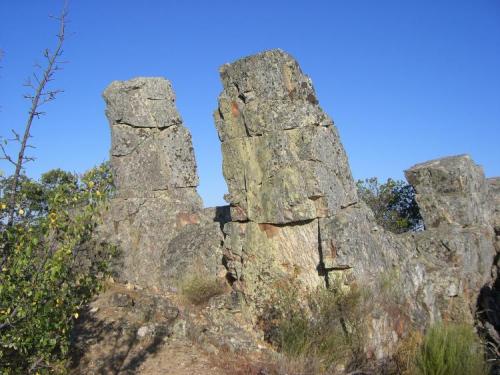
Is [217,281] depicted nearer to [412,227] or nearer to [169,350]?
[169,350]

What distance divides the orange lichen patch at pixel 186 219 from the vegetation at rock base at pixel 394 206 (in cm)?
690

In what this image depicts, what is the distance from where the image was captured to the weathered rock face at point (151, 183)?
431 inches

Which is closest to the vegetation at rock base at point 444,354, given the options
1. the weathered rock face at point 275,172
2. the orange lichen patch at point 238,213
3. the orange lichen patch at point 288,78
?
the weathered rock face at point 275,172

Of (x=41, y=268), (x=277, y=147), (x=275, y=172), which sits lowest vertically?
(x=41, y=268)

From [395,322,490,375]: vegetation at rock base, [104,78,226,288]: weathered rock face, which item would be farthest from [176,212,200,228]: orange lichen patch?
[395,322,490,375]: vegetation at rock base

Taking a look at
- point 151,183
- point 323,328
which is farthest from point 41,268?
point 151,183

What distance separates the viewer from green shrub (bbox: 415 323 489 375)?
275 inches

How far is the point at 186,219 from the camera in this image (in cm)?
1170

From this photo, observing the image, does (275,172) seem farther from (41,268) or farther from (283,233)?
(41,268)

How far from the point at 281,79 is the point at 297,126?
0.88 m

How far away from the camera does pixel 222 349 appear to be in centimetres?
812

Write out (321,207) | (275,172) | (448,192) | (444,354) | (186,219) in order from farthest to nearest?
(448,192)
(186,219)
(275,172)
(321,207)
(444,354)

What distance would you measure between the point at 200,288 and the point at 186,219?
8.18 feet

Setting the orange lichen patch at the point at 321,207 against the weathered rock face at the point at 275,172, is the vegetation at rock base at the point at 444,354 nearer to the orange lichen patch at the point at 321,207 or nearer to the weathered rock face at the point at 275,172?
the weathered rock face at the point at 275,172
